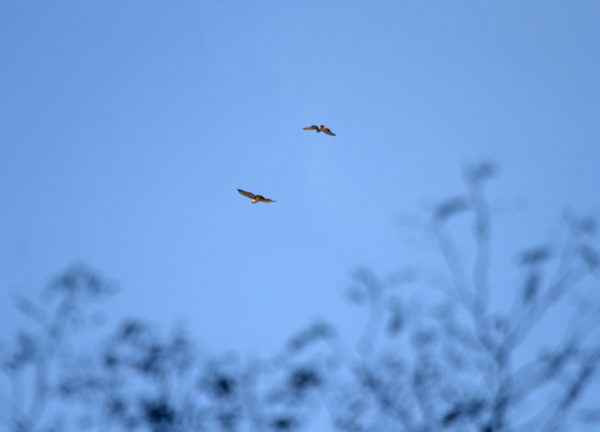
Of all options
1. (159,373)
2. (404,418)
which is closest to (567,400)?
(404,418)

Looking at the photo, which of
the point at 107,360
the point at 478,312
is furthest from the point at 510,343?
the point at 107,360

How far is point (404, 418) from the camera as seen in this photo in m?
14.2

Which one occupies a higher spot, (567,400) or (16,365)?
(16,365)

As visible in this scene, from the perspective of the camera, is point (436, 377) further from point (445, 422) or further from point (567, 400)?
point (567, 400)

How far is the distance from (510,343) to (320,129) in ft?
17.6

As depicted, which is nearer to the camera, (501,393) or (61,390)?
(501,393)

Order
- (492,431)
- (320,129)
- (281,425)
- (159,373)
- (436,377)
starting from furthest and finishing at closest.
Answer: (159,373), (281,425), (436,377), (320,129), (492,431)

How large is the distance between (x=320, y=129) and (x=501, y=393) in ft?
19.3

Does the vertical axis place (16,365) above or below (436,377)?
above

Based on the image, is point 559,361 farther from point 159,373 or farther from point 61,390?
point 61,390

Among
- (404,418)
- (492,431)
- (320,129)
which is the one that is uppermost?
(320,129)

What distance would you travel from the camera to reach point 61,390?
17.0 meters

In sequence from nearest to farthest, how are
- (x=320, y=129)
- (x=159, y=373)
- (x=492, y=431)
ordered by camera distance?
(x=492, y=431) → (x=320, y=129) → (x=159, y=373)

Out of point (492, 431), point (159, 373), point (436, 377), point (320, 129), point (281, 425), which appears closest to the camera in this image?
point (492, 431)
